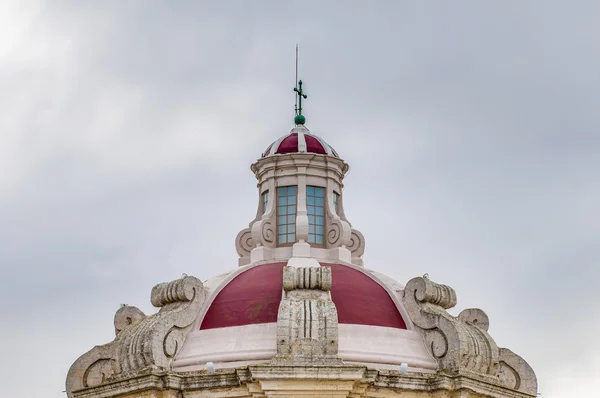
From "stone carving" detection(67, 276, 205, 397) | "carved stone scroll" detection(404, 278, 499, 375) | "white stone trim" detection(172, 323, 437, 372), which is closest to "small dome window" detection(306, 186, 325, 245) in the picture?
"carved stone scroll" detection(404, 278, 499, 375)

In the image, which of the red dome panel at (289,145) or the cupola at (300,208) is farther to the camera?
the red dome panel at (289,145)

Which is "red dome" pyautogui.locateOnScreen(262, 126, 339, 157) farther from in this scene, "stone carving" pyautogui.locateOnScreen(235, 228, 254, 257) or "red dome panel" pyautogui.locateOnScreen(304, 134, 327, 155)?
"stone carving" pyautogui.locateOnScreen(235, 228, 254, 257)

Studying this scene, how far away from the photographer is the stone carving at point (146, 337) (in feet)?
130

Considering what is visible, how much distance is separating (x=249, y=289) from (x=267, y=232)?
323 cm

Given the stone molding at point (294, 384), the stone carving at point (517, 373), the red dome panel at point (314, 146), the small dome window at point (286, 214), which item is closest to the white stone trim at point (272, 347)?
the stone molding at point (294, 384)

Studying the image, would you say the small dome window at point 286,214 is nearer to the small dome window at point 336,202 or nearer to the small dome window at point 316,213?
the small dome window at point 316,213

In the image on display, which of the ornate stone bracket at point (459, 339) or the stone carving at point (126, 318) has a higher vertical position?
the stone carving at point (126, 318)

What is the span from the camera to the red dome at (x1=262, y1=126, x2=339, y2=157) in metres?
44.6

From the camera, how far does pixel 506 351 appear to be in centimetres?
4231

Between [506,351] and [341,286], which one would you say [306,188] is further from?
[506,351]

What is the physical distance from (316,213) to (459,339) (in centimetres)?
666

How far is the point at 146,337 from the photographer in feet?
130

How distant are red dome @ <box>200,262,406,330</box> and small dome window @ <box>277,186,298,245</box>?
2.06m

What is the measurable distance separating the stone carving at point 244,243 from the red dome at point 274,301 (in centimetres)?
224
